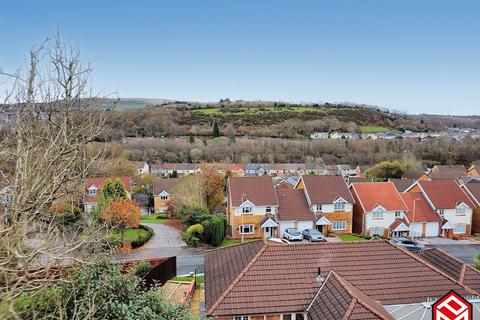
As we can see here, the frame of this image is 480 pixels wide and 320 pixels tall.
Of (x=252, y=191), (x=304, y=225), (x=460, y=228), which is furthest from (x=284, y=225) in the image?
(x=460, y=228)

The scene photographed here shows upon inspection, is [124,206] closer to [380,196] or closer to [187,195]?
[187,195]

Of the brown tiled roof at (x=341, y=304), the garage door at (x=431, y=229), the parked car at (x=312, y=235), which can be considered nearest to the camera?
the brown tiled roof at (x=341, y=304)

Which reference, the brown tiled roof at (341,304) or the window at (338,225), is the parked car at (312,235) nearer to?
the window at (338,225)

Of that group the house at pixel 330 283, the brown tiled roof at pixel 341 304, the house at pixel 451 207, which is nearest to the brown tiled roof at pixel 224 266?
the house at pixel 330 283

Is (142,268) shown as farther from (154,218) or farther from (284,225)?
(154,218)

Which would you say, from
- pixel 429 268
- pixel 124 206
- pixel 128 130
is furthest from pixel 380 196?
pixel 128 130

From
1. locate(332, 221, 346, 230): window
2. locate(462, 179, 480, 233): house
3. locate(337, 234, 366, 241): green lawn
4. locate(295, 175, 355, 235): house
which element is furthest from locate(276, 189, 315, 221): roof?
locate(462, 179, 480, 233): house
